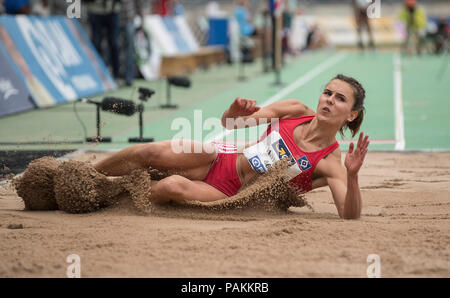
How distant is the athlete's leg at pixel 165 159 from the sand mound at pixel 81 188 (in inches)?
5.2

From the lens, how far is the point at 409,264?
4.34 meters

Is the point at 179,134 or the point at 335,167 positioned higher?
the point at 335,167

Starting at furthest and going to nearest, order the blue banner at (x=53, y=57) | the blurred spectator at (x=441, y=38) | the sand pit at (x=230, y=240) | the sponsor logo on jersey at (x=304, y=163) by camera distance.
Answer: the blurred spectator at (x=441, y=38) < the blue banner at (x=53, y=57) < the sponsor logo on jersey at (x=304, y=163) < the sand pit at (x=230, y=240)

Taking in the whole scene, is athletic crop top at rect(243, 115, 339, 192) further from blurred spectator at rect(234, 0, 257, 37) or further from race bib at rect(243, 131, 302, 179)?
blurred spectator at rect(234, 0, 257, 37)

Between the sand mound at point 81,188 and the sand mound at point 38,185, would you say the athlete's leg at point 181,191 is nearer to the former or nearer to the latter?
the sand mound at point 81,188

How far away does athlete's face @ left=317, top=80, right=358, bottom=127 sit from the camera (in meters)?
5.54

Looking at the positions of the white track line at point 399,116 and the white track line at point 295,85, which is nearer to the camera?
the white track line at point 399,116

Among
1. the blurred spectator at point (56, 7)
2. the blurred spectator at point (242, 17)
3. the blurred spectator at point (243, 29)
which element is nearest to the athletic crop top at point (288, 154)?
the blurred spectator at point (56, 7)

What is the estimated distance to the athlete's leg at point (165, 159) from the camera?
563cm

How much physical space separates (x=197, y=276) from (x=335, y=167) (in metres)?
1.86

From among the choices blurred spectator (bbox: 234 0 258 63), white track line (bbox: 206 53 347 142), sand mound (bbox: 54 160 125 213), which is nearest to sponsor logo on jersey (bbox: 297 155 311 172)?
sand mound (bbox: 54 160 125 213)

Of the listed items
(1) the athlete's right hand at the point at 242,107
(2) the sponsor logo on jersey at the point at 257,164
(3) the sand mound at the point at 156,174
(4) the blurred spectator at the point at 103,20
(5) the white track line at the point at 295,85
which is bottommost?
(5) the white track line at the point at 295,85
